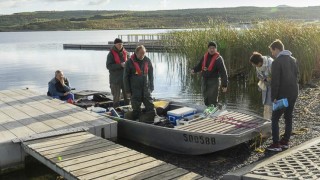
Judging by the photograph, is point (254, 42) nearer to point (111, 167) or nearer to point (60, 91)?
point (60, 91)

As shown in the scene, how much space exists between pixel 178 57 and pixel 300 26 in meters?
5.55

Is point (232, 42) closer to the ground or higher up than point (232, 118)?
higher up

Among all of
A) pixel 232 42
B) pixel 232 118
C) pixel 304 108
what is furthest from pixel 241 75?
Answer: pixel 232 118

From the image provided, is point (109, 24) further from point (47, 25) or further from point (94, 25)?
point (47, 25)

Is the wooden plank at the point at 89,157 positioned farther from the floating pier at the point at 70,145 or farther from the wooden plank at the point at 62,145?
the wooden plank at the point at 62,145

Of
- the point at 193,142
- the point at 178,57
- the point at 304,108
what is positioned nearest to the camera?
the point at 193,142

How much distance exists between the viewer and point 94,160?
18.9ft

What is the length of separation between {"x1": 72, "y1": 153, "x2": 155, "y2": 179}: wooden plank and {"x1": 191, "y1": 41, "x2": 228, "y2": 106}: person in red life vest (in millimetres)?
3194

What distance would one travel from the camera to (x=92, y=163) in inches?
221

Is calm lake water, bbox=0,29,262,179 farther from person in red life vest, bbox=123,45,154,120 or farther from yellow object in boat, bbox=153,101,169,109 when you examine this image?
yellow object in boat, bbox=153,101,169,109

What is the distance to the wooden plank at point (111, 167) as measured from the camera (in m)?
5.18

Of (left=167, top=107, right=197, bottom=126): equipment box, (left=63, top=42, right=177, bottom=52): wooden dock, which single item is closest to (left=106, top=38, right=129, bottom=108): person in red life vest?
(left=167, top=107, right=197, bottom=126): equipment box

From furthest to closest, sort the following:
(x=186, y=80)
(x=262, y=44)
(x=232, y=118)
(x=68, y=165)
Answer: (x=186, y=80)
(x=262, y=44)
(x=232, y=118)
(x=68, y=165)

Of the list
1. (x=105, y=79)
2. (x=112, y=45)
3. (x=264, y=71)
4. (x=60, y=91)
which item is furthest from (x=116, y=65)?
(x=112, y=45)
